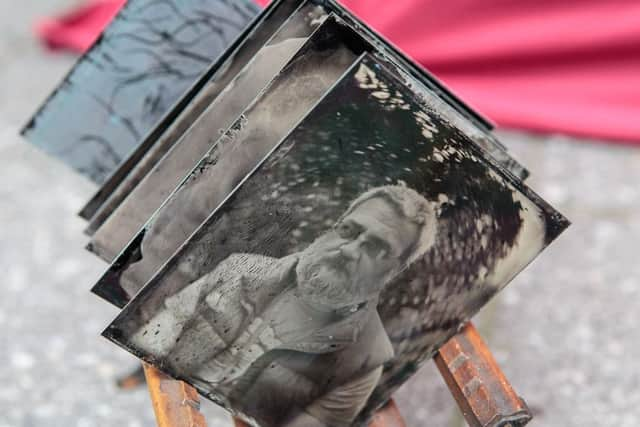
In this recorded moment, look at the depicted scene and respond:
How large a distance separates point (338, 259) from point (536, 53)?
50.0 inches

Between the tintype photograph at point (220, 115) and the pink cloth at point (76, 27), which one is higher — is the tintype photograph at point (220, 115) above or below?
above

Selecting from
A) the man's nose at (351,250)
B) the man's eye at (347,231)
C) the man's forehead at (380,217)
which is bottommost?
the man's nose at (351,250)

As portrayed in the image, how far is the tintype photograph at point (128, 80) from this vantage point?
3.24 feet

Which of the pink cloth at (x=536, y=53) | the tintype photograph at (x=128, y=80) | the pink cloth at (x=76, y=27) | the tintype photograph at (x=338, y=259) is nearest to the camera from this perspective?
the tintype photograph at (x=338, y=259)

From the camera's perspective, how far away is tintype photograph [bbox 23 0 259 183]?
0.99 m

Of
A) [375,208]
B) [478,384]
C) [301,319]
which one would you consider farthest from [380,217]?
[478,384]

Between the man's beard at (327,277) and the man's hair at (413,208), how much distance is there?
38mm

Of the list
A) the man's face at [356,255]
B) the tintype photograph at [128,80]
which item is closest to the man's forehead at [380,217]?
the man's face at [356,255]

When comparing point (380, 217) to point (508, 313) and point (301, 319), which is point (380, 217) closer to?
point (301, 319)

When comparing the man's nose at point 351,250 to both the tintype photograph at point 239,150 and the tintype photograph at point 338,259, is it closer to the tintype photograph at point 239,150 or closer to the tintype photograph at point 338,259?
the tintype photograph at point 338,259

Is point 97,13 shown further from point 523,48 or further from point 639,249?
point 639,249

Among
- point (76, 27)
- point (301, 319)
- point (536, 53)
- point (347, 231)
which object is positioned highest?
point (536, 53)

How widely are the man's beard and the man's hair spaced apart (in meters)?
0.04

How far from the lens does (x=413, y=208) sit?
78 centimetres
